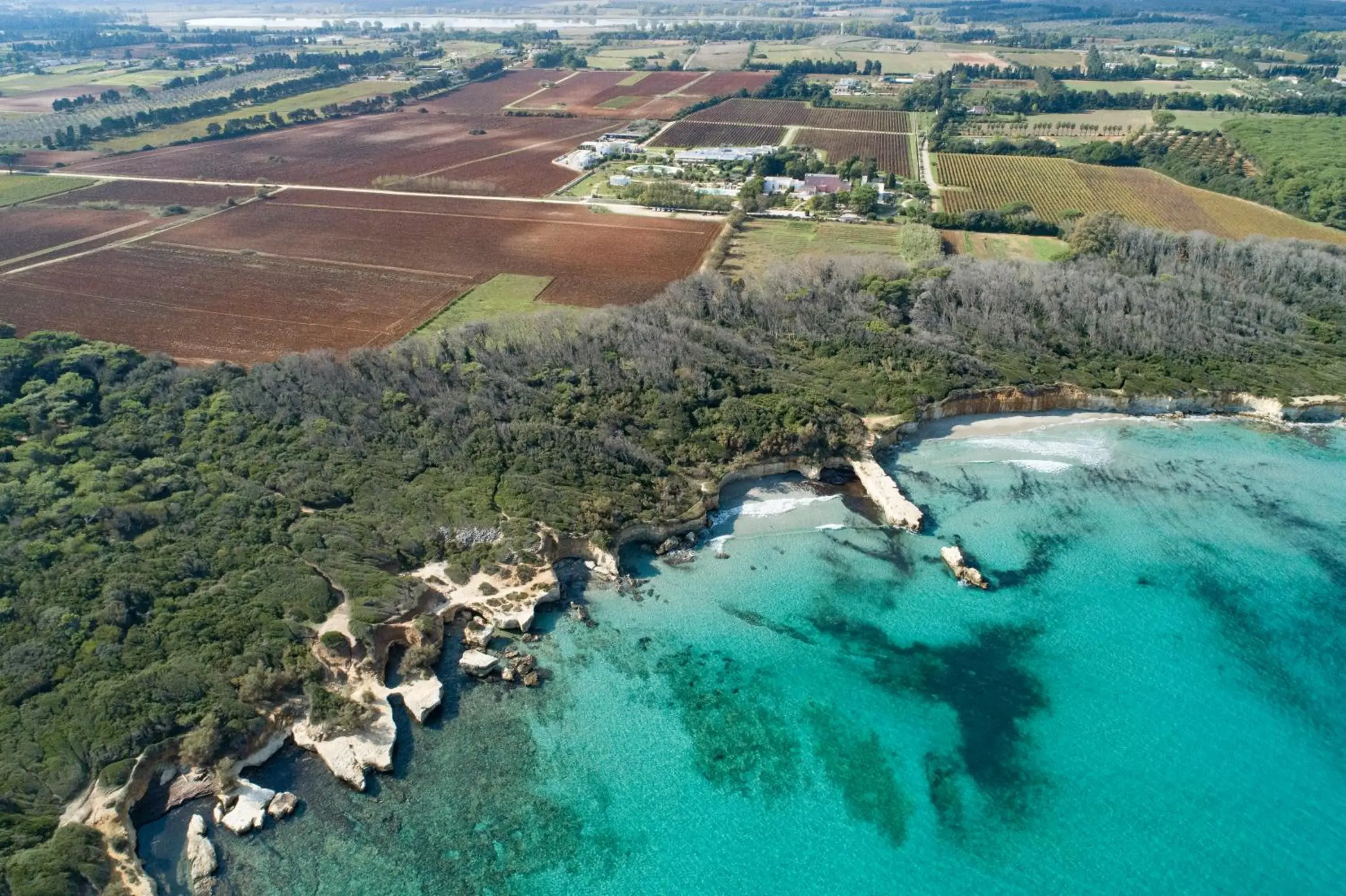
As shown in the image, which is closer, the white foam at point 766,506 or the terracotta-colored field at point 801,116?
the white foam at point 766,506

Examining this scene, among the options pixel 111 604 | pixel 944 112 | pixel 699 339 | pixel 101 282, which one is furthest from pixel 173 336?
pixel 944 112

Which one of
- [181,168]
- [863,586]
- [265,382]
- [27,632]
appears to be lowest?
[863,586]

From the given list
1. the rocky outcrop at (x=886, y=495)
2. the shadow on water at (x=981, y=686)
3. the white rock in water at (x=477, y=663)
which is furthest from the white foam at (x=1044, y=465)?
the white rock in water at (x=477, y=663)

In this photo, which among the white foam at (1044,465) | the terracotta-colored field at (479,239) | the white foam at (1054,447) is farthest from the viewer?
the terracotta-colored field at (479,239)

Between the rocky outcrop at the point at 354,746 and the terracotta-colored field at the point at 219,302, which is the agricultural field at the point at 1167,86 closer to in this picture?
the terracotta-colored field at the point at 219,302

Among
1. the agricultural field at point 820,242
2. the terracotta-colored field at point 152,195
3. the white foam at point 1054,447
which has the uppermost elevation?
the terracotta-colored field at point 152,195

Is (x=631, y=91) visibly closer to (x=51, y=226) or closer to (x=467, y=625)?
(x=51, y=226)

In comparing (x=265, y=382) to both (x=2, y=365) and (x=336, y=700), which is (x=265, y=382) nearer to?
(x=2, y=365)
